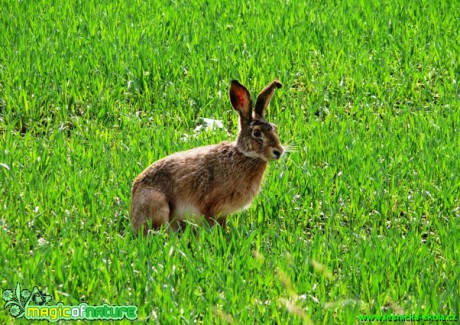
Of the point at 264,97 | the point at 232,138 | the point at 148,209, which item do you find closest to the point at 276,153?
the point at 264,97

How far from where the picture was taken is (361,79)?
8359 mm

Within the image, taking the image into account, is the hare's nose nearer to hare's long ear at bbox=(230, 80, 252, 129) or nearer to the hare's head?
the hare's head

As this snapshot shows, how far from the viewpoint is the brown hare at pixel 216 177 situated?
5.70 metres

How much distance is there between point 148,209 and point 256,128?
842 millimetres

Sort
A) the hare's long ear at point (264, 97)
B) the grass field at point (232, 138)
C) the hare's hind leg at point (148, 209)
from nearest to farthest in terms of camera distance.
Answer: the grass field at point (232, 138) → the hare's hind leg at point (148, 209) → the hare's long ear at point (264, 97)

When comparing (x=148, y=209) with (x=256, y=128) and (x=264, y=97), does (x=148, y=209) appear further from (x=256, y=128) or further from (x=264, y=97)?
(x=264, y=97)

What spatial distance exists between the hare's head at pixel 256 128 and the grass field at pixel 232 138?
0.51 metres

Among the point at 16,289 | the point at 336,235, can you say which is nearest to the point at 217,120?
the point at 336,235

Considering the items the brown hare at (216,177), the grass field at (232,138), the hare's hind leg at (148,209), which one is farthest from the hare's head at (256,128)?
the hare's hind leg at (148,209)

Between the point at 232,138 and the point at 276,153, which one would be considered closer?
the point at 276,153

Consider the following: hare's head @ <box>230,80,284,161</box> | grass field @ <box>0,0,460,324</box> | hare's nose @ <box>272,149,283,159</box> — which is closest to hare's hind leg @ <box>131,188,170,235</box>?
grass field @ <box>0,0,460,324</box>

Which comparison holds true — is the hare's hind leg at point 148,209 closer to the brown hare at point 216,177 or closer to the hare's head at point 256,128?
the brown hare at point 216,177

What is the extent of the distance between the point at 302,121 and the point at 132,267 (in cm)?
288

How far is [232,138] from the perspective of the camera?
24.2 feet
